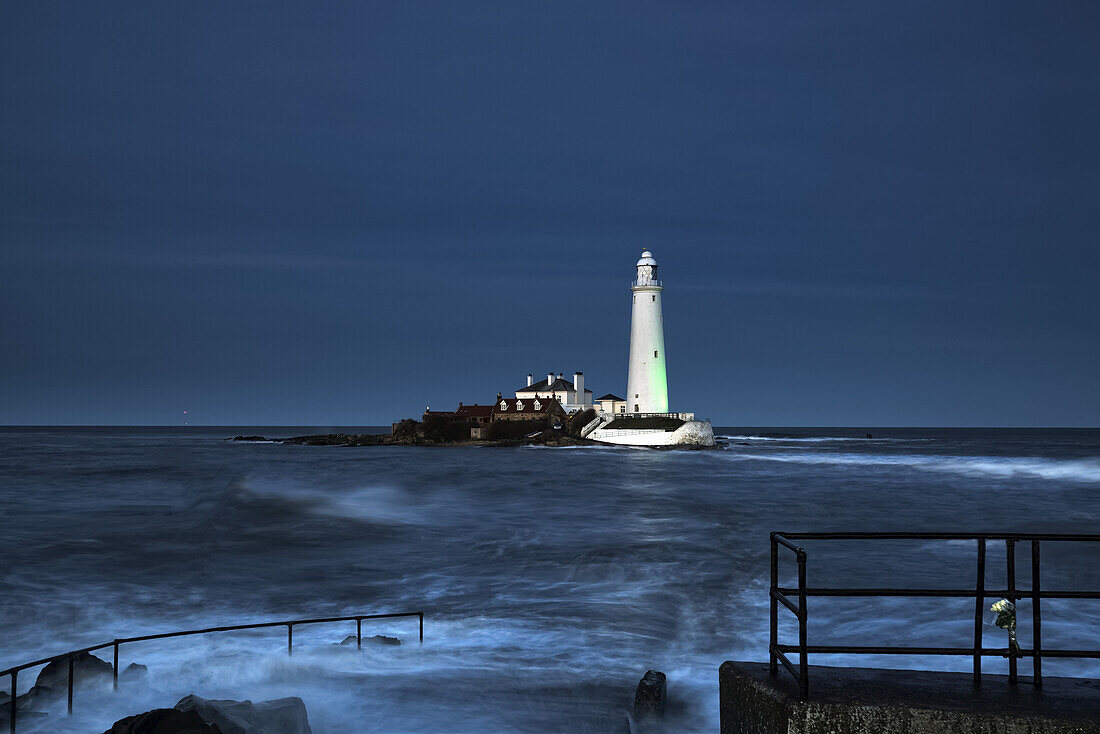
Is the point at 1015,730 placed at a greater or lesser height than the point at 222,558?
greater

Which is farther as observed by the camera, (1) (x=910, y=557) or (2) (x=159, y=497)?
(2) (x=159, y=497)

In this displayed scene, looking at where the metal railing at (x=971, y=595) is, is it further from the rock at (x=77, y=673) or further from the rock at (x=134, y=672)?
the rock at (x=134, y=672)

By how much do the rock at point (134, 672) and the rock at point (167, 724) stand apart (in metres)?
2.89

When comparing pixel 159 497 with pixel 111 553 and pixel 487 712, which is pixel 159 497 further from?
pixel 487 712

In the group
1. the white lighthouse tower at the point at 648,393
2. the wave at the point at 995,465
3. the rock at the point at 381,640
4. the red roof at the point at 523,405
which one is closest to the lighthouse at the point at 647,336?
the white lighthouse tower at the point at 648,393

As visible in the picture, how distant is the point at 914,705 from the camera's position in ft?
12.1

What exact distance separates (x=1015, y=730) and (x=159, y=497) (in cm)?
3644

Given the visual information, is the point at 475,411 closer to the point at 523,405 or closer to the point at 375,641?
the point at 523,405

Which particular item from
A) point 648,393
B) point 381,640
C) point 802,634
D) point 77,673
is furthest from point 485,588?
point 648,393

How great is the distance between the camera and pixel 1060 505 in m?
33.4

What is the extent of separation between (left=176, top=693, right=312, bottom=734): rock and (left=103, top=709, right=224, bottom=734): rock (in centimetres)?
6

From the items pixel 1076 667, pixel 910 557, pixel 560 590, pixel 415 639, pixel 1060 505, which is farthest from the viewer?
pixel 1060 505

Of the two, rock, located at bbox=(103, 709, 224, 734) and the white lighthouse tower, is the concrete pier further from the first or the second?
the white lighthouse tower

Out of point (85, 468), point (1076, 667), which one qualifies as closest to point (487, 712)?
point (1076, 667)
